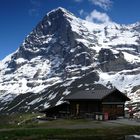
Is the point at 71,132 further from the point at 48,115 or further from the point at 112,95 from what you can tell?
the point at 48,115

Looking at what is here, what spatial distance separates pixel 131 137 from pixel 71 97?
5724 centimetres

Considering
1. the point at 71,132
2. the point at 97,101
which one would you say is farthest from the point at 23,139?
the point at 97,101

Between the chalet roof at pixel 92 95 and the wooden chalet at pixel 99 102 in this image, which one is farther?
the wooden chalet at pixel 99 102

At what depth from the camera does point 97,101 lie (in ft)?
279

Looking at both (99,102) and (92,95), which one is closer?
(99,102)

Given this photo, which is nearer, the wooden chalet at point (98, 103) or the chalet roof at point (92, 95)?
the chalet roof at point (92, 95)

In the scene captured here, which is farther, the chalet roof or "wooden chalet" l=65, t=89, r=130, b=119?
"wooden chalet" l=65, t=89, r=130, b=119

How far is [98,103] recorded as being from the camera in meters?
85.5

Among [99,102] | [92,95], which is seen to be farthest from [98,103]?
[92,95]

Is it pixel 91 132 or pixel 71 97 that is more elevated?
pixel 71 97

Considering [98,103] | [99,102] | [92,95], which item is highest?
[92,95]

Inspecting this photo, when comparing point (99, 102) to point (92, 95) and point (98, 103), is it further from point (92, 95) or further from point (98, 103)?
point (92, 95)

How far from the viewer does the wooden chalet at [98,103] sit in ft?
280

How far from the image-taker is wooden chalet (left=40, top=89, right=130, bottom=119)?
8531 cm
